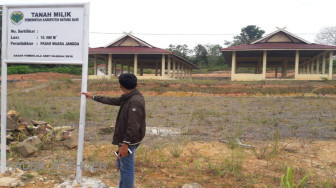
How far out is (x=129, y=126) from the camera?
2387 mm

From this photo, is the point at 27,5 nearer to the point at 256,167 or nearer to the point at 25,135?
the point at 25,135

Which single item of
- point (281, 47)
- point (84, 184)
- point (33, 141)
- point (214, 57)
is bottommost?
point (84, 184)

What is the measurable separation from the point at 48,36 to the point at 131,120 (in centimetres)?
160

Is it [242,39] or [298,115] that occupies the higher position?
[242,39]

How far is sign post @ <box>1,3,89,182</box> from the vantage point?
3.04 meters

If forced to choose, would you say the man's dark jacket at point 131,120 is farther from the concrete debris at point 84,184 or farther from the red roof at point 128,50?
the red roof at point 128,50

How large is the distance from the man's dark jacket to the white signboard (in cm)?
93

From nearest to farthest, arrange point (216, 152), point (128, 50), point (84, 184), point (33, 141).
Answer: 1. point (84, 184)
2. point (33, 141)
3. point (216, 152)
4. point (128, 50)

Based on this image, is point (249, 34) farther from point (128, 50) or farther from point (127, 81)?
point (127, 81)

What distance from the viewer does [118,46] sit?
24344 millimetres

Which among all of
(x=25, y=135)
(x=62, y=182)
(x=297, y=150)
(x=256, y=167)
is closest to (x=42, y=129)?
(x=25, y=135)

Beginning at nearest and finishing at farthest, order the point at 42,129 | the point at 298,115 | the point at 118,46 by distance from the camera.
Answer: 1. the point at 42,129
2. the point at 298,115
3. the point at 118,46

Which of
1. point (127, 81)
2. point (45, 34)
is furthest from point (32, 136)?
point (127, 81)

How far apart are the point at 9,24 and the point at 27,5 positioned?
1.16ft
